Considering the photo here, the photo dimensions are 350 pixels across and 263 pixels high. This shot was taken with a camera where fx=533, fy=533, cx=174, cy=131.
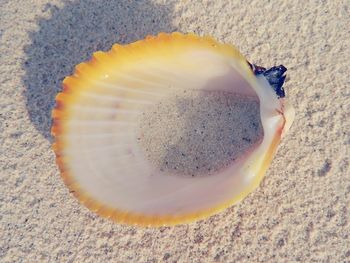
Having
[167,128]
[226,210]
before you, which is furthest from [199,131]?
[226,210]

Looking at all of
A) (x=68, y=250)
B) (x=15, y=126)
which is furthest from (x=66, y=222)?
(x=15, y=126)

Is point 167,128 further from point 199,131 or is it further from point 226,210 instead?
point 226,210

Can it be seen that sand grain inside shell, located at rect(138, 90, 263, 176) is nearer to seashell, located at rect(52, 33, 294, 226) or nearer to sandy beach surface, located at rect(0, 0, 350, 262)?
seashell, located at rect(52, 33, 294, 226)

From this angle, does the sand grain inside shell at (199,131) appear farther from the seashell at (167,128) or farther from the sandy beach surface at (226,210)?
the sandy beach surface at (226,210)

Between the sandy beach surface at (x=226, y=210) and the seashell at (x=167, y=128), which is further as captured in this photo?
the sandy beach surface at (x=226, y=210)

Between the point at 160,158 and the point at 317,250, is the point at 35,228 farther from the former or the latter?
the point at 317,250

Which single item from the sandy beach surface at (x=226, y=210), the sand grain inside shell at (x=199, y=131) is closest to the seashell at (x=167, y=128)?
the sand grain inside shell at (x=199, y=131)
